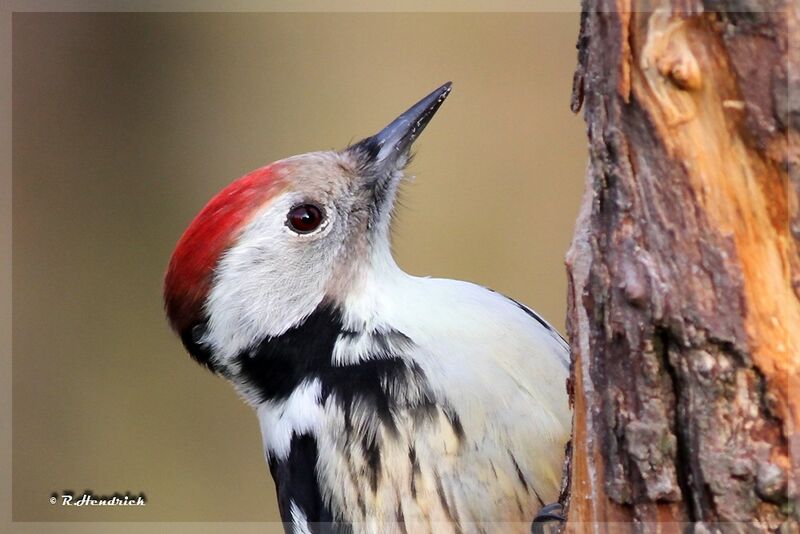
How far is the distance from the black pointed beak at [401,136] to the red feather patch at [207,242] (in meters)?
0.37

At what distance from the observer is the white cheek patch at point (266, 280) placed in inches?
121

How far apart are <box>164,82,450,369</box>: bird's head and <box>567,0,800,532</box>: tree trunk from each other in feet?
4.60

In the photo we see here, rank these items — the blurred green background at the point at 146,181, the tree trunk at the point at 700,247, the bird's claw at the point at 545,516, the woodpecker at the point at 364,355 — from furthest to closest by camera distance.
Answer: the blurred green background at the point at 146,181, the woodpecker at the point at 364,355, the bird's claw at the point at 545,516, the tree trunk at the point at 700,247

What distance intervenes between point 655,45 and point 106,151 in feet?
18.3

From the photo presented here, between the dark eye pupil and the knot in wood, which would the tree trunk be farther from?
the dark eye pupil

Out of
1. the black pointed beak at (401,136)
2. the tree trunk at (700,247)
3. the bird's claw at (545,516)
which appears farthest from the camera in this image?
the black pointed beak at (401,136)

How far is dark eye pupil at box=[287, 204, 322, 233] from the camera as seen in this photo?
125 inches

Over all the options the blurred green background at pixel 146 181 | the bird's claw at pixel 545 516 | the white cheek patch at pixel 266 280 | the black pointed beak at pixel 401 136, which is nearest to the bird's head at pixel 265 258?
the white cheek patch at pixel 266 280

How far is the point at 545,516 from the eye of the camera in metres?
2.54

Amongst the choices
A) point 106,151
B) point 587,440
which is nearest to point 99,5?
point 106,151

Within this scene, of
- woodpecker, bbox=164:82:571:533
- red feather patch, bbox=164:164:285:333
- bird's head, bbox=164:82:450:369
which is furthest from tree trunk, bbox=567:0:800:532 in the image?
red feather patch, bbox=164:164:285:333

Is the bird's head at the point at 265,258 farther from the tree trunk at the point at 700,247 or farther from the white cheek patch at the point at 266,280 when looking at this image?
the tree trunk at the point at 700,247

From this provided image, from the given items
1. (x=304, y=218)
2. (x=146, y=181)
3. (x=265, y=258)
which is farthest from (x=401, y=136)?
(x=146, y=181)

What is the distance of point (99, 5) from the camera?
21.5ft
